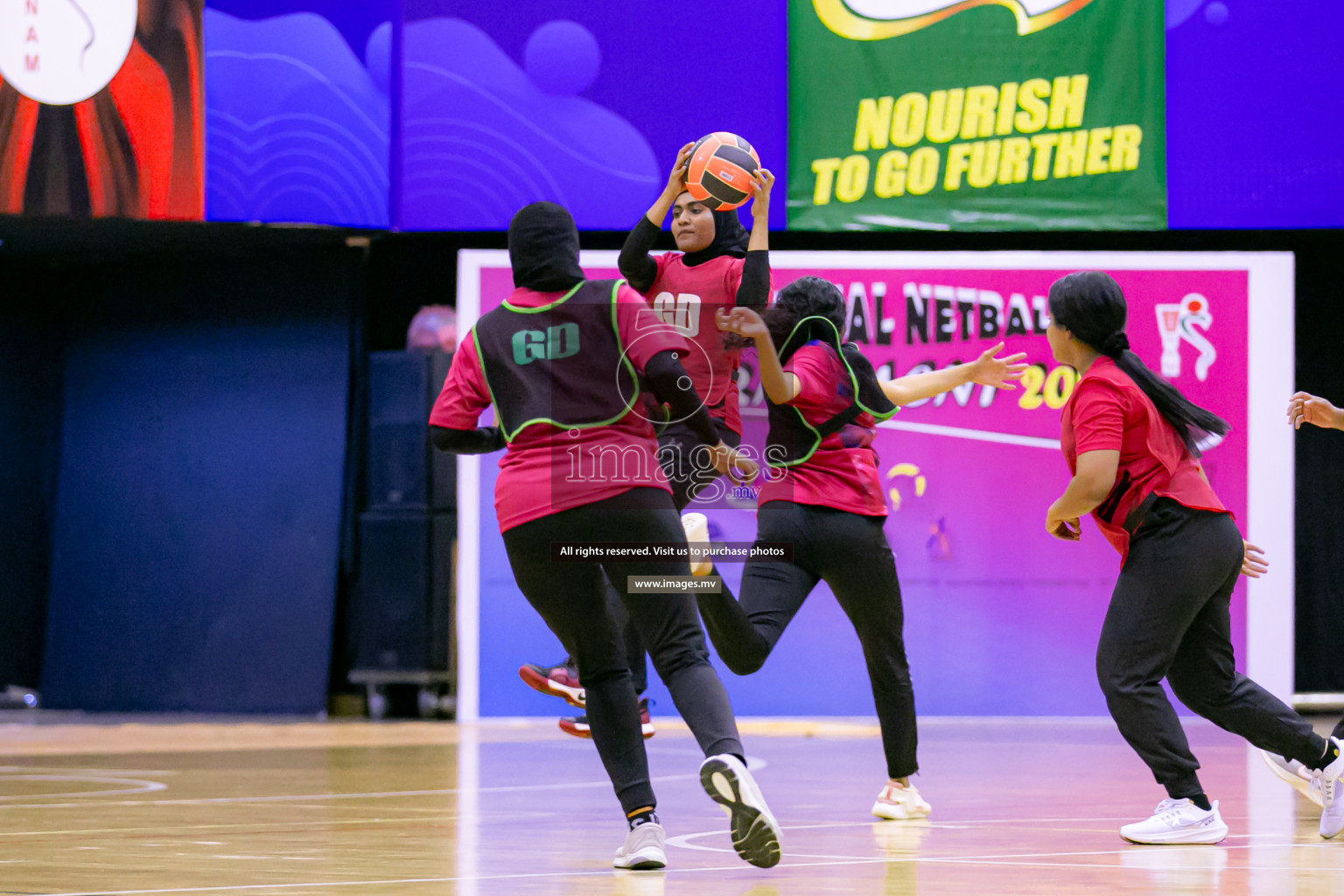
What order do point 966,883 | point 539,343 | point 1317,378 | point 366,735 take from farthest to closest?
point 1317,378, point 366,735, point 539,343, point 966,883

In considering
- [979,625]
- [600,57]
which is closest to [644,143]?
[600,57]

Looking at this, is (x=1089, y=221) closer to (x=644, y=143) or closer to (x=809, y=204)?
(x=809, y=204)

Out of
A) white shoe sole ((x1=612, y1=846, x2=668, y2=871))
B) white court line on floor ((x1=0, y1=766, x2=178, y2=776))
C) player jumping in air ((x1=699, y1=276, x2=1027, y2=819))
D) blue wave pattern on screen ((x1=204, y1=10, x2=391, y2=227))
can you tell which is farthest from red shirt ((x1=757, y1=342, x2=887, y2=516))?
blue wave pattern on screen ((x1=204, y1=10, x2=391, y2=227))

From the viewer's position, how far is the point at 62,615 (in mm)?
12164

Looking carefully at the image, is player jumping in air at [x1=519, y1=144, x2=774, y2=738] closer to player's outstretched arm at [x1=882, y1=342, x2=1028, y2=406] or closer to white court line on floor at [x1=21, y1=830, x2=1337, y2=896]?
player's outstretched arm at [x1=882, y1=342, x2=1028, y2=406]

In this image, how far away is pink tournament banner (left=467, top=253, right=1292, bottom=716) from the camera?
35.7 ft

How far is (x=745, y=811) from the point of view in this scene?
4.14m

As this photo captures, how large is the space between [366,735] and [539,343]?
6.10 m

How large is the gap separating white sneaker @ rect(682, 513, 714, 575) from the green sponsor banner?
6.38 m

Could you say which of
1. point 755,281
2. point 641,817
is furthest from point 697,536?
point 755,281

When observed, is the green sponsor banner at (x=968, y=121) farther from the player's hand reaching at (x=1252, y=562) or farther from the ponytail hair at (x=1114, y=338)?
the ponytail hair at (x=1114, y=338)

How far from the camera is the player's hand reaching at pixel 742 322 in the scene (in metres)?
5.43

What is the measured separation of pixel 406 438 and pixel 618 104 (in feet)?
8.84

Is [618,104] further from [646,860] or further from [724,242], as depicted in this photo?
[646,860]
